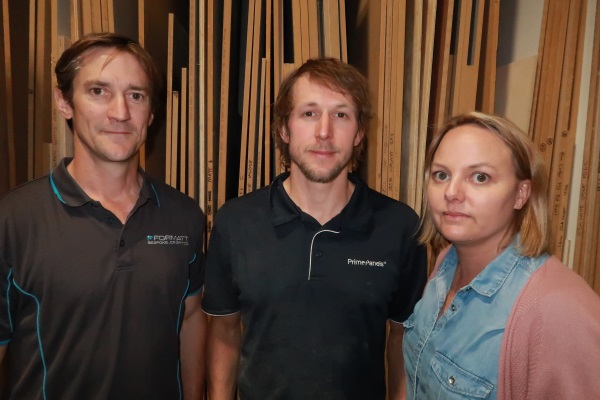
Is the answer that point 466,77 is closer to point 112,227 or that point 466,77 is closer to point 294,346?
point 294,346

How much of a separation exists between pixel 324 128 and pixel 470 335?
724mm

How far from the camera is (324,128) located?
1278mm

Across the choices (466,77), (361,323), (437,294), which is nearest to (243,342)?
(361,323)

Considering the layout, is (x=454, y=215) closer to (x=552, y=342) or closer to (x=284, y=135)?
(x=552, y=342)

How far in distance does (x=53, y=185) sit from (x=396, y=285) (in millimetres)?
1141

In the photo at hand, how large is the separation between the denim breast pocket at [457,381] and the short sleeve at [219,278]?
2.21ft

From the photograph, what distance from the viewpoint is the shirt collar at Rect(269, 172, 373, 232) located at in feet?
4.32

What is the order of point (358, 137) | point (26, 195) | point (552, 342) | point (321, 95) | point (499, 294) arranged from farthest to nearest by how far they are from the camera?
point (358, 137) → point (321, 95) → point (26, 195) → point (499, 294) → point (552, 342)

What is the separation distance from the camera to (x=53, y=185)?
124cm

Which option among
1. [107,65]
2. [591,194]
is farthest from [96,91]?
[591,194]

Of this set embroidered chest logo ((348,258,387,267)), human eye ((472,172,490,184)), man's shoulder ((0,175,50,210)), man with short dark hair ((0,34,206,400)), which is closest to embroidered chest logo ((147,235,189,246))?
man with short dark hair ((0,34,206,400))

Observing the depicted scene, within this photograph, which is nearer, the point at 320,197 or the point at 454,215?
the point at 454,215

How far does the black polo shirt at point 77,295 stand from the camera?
116cm

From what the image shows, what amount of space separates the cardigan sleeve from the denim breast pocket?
43mm
